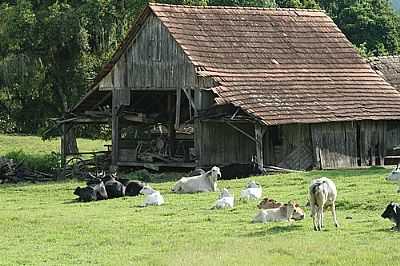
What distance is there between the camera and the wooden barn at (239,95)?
118 feet

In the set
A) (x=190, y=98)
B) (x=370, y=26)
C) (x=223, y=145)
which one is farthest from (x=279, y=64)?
(x=370, y=26)

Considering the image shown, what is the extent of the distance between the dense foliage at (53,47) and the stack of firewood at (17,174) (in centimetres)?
871

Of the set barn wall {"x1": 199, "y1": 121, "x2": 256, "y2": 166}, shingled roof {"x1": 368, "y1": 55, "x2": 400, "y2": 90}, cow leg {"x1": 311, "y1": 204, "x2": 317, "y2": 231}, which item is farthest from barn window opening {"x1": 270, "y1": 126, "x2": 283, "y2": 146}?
shingled roof {"x1": 368, "y1": 55, "x2": 400, "y2": 90}

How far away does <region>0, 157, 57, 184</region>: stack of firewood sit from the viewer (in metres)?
35.6

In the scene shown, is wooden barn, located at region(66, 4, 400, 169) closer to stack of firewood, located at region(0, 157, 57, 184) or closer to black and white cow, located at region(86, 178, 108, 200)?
stack of firewood, located at region(0, 157, 57, 184)

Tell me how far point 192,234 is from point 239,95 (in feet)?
54.6

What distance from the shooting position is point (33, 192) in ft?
103

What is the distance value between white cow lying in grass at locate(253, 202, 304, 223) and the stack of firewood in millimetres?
17283

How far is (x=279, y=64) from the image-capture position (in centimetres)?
3903

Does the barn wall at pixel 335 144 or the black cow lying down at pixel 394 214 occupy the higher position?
the barn wall at pixel 335 144

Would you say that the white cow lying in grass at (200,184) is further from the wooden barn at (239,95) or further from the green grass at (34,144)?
the green grass at (34,144)

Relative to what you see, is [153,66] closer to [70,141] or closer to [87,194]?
[70,141]

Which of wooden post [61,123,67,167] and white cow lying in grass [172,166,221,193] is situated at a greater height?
wooden post [61,123,67,167]

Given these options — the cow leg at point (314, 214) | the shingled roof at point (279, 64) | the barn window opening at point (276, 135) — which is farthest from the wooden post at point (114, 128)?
the cow leg at point (314, 214)
